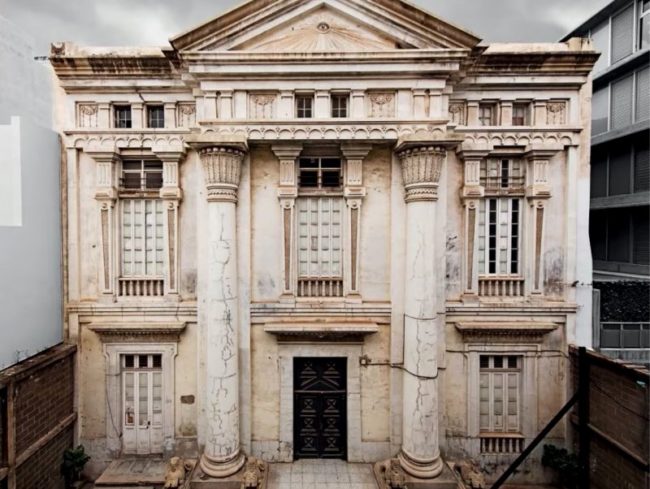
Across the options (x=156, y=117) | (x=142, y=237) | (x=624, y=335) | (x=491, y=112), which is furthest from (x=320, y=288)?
(x=624, y=335)

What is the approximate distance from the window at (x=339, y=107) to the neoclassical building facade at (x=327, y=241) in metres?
0.04

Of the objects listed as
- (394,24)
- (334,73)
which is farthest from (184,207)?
(394,24)

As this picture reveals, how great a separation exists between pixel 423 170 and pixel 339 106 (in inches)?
118

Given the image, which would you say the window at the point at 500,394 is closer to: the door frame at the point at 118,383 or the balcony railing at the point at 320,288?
the balcony railing at the point at 320,288

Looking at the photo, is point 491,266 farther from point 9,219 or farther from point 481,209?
point 9,219

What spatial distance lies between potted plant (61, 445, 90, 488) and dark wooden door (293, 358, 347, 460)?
5.89 m

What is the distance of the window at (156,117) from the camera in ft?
33.6

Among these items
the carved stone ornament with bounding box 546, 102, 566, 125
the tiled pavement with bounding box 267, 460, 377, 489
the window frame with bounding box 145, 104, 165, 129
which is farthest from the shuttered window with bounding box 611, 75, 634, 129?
the window frame with bounding box 145, 104, 165, 129

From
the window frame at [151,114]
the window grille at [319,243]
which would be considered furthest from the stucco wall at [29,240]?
the window grille at [319,243]

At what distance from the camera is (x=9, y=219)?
850 centimetres

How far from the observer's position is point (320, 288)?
32.3ft

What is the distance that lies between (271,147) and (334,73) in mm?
2583

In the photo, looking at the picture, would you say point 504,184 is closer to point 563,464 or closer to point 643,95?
point 563,464

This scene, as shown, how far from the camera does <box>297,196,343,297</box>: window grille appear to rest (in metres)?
9.85
